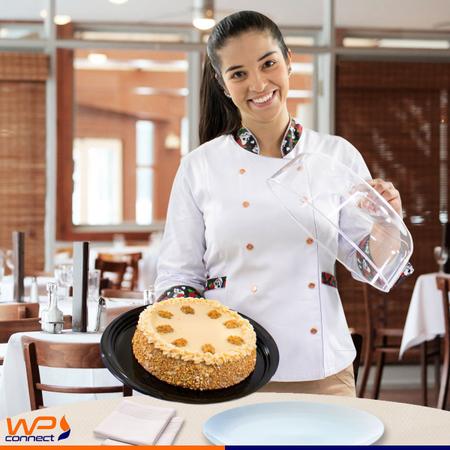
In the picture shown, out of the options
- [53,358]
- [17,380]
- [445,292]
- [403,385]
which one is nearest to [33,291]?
[17,380]

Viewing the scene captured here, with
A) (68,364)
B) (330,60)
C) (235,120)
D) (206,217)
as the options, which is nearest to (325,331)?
(206,217)

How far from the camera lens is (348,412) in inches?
53.3

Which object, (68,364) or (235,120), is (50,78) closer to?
(68,364)

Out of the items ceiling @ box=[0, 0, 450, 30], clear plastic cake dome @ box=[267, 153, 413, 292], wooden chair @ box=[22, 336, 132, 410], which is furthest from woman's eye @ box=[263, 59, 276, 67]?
ceiling @ box=[0, 0, 450, 30]

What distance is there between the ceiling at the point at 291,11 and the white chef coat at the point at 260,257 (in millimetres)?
4786

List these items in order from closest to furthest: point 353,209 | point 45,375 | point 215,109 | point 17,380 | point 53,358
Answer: point 353,209
point 215,109
point 53,358
point 17,380
point 45,375

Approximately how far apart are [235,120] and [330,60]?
4.63 m

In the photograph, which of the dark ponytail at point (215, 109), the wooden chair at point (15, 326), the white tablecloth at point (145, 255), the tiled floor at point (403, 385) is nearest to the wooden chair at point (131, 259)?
the white tablecloth at point (145, 255)

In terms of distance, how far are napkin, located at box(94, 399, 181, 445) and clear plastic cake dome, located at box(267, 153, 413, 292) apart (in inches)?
16.3

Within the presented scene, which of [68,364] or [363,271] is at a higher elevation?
[363,271]

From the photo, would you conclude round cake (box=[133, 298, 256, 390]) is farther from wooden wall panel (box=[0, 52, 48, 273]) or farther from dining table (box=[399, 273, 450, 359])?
wooden wall panel (box=[0, 52, 48, 273])

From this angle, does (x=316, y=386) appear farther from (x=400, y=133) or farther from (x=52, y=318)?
(x=400, y=133)

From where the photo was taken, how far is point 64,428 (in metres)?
1.34

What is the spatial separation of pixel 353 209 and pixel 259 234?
226 millimetres
